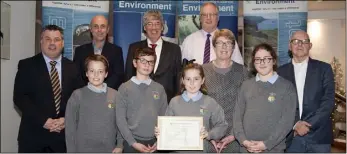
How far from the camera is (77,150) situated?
3715 mm

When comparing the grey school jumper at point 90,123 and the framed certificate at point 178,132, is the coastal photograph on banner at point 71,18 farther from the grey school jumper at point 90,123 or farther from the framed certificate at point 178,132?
the framed certificate at point 178,132

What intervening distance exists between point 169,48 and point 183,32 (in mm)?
1765

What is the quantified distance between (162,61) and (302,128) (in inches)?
70.5

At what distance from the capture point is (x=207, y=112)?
351cm

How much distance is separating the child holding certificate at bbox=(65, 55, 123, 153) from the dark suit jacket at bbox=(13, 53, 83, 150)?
44 cm

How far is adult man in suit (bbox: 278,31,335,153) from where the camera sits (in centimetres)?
393

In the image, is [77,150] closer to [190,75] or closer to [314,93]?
[190,75]

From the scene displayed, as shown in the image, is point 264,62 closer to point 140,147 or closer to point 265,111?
point 265,111

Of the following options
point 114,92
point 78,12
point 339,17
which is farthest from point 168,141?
point 339,17

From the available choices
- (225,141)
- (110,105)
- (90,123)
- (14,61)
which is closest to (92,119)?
(90,123)

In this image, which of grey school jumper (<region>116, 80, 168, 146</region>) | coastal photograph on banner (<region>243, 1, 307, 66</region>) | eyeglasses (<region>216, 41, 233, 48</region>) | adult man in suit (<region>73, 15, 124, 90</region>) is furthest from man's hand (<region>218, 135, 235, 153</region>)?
coastal photograph on banner (<region>243, 1, 307, 66</region>)

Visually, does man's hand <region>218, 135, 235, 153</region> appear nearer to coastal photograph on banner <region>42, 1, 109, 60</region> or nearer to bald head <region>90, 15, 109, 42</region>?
bald head <region>90, 15, 109, 42</region>

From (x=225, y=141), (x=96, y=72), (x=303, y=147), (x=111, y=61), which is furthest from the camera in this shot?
(x=111, y=61)

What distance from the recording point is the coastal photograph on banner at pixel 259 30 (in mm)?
6211
